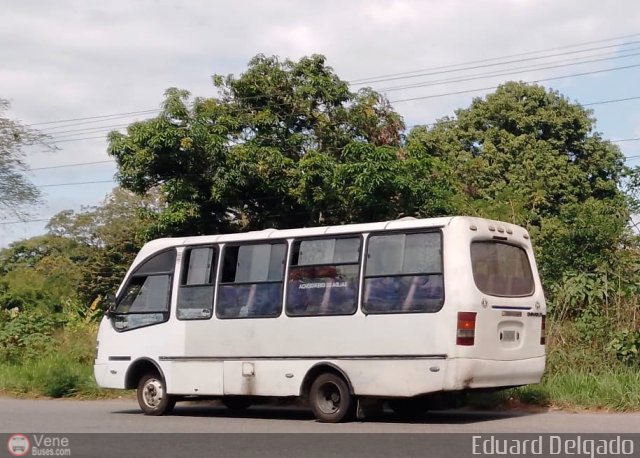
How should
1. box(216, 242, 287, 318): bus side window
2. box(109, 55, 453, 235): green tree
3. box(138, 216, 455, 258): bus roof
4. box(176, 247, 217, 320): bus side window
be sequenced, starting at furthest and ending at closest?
box(109, 55, 453, 235): green tree, box(176, 247, 217, 320): bus side window, box(216, 242, 287, 318): bus side window, box(138, 216, 455, 258): bus roof

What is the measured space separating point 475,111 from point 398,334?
27.5 metres

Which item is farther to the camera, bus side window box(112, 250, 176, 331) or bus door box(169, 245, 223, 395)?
bus side window box(112, 250, 176, 331)

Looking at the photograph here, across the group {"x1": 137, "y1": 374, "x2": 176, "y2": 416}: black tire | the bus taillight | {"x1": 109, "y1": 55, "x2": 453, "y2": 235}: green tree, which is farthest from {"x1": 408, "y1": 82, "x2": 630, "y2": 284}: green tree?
the bus taillight

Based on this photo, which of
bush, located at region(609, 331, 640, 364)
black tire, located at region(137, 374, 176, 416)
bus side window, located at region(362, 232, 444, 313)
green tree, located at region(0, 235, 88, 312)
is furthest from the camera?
green tree, located at region(0, 235, 88, 312)

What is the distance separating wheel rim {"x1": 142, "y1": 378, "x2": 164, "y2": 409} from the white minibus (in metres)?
0.02

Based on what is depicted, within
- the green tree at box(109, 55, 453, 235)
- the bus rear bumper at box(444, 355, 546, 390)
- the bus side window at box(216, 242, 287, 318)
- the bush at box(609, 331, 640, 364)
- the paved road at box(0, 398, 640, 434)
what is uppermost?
the green tree at box(109, 55, 453, 235)

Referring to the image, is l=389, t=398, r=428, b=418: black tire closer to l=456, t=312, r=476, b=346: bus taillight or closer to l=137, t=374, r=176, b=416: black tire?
l=456, t=312, r=476, b=346: bus taillight

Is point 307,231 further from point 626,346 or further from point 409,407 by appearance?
point 626,346

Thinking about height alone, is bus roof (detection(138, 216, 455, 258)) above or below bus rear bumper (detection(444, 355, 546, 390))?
above

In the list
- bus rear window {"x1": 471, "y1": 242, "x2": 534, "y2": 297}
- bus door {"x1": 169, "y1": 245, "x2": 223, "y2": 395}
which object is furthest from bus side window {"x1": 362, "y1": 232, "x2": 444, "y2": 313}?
bus door {"x1": 169, "y1": 245, "x2": 223, "y2": 395}

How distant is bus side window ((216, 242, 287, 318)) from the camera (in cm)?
1249

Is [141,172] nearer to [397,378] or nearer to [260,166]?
[260,166]
